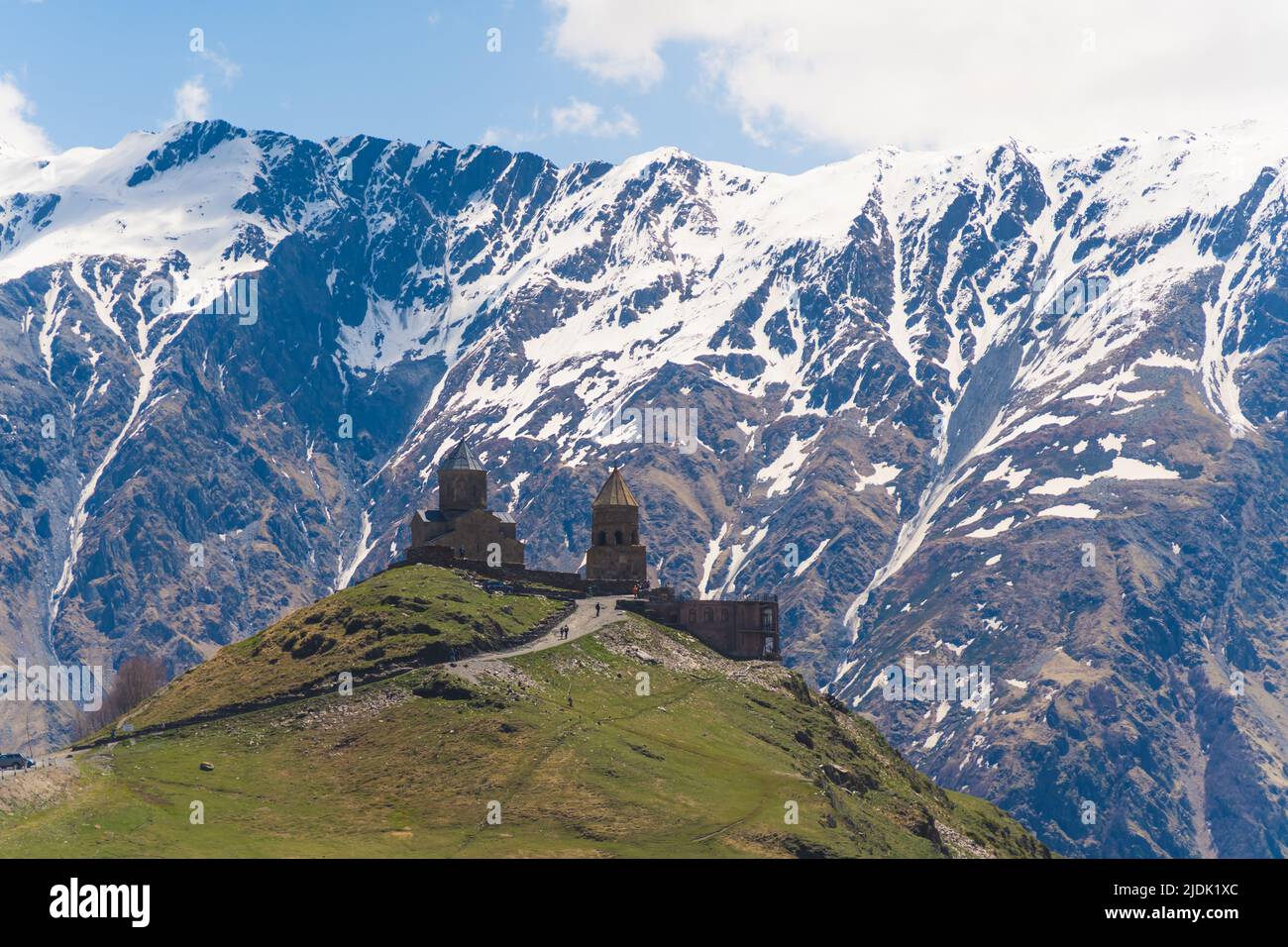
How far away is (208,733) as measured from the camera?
170m

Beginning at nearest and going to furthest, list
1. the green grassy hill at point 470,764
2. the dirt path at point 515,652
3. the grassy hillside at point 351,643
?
the green grassy hill at point 470,764, the grassy hillside at point 351,643, the dirt path at point 515,652

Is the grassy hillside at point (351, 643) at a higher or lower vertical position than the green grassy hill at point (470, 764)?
higher

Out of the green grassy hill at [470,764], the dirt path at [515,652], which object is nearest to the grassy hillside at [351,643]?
the green grassy hill at [470,764]

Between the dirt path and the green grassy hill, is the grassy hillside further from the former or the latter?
the dirt path

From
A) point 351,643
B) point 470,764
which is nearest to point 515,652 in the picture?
point 351,643

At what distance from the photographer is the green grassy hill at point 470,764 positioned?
145000mm

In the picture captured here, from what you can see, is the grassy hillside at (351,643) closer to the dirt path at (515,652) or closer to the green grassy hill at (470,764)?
the green grassy hill at (470,764)

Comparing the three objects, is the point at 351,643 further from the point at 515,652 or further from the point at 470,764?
the point at 470,764

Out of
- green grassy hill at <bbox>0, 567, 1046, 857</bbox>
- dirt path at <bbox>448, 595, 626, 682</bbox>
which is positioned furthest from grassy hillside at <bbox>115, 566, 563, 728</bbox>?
dirt path at <bbox>448, 595, 626, 682</bbox>

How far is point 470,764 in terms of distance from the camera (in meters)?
161

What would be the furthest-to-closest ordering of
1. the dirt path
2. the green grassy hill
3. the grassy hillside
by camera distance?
the dirt path → the grassy hillside → the green grassy hill

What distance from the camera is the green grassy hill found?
5709 inches

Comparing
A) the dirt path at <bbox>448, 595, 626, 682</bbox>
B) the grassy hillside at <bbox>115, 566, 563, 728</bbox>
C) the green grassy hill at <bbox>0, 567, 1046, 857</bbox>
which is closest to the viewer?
the green grassy hill at <bbox>0, 567, 1046, 857</bbox>

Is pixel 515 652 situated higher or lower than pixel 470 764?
higher
